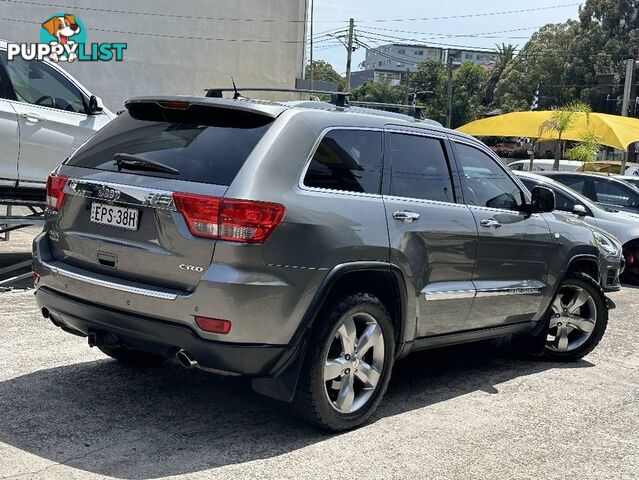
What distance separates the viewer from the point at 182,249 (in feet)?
13.2

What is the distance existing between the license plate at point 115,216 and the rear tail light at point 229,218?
35cm

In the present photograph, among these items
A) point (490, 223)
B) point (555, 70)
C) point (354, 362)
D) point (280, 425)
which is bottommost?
point (280, 425)

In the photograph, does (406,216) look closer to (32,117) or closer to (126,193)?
(126,193)

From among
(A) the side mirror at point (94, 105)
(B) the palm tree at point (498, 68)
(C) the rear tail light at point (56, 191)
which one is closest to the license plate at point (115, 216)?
(C) the rear tail light at point (56, 191)

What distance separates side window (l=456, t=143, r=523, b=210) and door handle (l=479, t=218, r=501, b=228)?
12 centimetres

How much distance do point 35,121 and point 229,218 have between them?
5.32 metres

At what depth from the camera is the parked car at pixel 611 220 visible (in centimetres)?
1166

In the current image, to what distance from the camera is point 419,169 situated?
514cm

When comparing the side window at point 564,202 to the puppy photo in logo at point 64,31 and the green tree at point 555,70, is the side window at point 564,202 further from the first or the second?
the green tree at point 555,70

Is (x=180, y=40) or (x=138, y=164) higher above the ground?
(x=180, y=40)

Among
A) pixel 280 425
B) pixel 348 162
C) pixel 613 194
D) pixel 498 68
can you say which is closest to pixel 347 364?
pixel 280 425

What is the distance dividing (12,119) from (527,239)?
5.34 meters

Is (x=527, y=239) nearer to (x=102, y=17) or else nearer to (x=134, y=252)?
(x=134, y=252)

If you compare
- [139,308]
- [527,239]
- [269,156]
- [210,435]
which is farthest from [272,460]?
[527,239]
